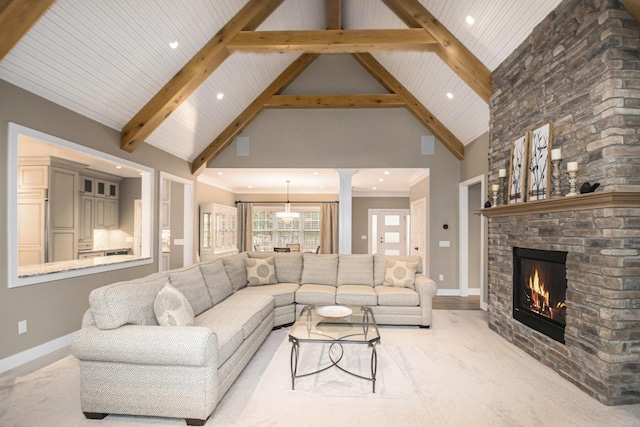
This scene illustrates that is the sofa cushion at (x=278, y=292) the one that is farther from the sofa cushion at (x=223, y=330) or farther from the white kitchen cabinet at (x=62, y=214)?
the white kitchen cabinet at (x=62, y=214)

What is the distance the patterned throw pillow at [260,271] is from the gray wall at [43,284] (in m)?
1.68

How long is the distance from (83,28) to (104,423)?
318cm

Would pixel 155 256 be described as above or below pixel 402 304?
above

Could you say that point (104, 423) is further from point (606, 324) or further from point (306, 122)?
point (306, 122)

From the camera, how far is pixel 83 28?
3180 mm

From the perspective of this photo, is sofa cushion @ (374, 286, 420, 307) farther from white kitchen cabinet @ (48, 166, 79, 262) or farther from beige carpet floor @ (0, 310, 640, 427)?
white kitchen cabinet @ (48, 166, 79, 262)

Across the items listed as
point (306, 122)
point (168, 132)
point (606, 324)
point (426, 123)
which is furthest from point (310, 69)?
point (606, 324)

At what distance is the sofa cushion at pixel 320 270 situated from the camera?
5117mm

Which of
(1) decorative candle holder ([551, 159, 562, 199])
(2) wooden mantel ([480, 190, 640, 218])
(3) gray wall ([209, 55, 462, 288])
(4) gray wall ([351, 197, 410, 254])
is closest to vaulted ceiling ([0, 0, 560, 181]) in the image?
(3) gray wall ([209, 55, 462, 288])

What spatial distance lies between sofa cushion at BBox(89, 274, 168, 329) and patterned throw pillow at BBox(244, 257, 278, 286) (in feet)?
7.14

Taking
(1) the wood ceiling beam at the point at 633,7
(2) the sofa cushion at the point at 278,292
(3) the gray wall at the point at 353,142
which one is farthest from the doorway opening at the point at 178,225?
(1) the wood ceiling beam at the point at 633,7

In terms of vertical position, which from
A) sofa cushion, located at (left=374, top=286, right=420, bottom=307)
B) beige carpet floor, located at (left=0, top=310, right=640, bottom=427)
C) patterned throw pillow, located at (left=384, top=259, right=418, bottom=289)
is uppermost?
patterned throw pillow, located at (left=384, top=259, right=418, bottom=289)

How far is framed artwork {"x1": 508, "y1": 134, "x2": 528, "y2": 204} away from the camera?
146 inches

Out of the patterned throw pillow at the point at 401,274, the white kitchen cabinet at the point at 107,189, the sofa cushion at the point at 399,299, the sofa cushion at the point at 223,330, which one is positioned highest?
the white kitchen cabinet at the point at 107,189
